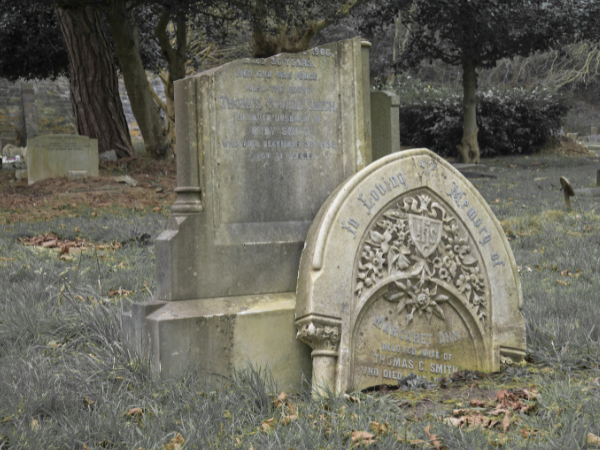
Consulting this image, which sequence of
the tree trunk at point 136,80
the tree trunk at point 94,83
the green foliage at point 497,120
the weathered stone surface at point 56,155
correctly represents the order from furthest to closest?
1. the green foliage at point 497,120
2. the tree trunk at point 94,83
3. the tree trunk at point 136,80
4. the weathered stone surface at point 56,155

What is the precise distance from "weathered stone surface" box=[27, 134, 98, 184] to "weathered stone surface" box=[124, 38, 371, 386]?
420 inches

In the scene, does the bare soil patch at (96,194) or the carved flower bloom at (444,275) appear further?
the bare soil patch at (96,194)

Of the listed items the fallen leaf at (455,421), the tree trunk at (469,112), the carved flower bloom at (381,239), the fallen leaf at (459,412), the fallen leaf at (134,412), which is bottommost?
the fallen leaf at (459,412)

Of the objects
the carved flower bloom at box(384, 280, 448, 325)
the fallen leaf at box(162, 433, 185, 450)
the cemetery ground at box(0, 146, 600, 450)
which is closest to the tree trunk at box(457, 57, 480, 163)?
the cemetery ground at box(0, 146, 600, 450)

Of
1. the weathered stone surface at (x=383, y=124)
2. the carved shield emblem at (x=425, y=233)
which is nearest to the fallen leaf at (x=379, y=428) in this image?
the carved shield emblem at (x=425, y=233)

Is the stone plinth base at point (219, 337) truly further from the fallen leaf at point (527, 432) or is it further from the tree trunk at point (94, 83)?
the tree trunk at point (94, 83)

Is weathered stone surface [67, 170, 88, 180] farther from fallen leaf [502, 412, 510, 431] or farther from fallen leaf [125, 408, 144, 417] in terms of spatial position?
fallen leaf [502, 412, 510, 431]

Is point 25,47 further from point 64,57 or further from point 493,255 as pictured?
point 493,255

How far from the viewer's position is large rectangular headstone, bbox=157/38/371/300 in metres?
3.54

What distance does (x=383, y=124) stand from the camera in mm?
A: 4383

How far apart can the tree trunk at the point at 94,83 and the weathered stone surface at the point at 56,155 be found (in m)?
1.79

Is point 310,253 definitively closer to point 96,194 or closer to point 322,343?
point 322,343

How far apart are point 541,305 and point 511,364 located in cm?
Answer: 92

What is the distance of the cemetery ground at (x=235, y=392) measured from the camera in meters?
2.60
